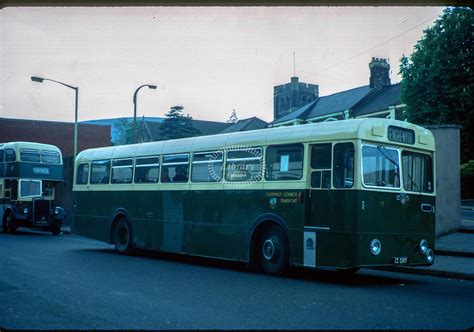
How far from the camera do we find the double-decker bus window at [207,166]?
1423 centimetres

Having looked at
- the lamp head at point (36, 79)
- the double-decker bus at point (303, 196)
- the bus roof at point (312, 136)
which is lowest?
the double-decker bus at point (303, 196)

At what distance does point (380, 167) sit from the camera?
11492 millimetres

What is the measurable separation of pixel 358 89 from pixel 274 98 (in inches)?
1028

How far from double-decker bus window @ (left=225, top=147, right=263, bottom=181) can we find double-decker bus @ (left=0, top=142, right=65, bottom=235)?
52.1 ft

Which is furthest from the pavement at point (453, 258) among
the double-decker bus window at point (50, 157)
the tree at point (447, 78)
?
the tree at point (447, 78)

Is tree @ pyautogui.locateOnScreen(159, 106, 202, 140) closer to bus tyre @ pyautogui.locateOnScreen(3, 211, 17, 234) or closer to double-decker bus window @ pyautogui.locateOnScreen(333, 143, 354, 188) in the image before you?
bus tyre @ pyautogui.locateOnScreen(3, 211, 17, 234)

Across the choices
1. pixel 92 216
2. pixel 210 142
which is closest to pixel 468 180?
pixel 92 216

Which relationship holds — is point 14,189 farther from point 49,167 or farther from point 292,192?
point 292,192

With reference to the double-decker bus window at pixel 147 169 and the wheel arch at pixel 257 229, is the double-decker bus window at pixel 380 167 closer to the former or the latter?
the wheel arch at pixel 257 229

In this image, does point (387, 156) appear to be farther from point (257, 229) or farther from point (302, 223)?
point (257, 229)

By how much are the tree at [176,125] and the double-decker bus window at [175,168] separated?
48.4 m

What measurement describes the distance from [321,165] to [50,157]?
20.5 metres

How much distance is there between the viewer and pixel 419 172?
1227cm

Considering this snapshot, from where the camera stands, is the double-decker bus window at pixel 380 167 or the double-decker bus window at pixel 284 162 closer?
the double-decker bus window at pixel 380 167
